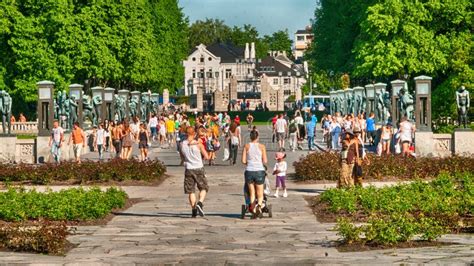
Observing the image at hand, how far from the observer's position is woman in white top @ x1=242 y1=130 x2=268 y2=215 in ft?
78.9

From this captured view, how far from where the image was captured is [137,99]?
3428 inches

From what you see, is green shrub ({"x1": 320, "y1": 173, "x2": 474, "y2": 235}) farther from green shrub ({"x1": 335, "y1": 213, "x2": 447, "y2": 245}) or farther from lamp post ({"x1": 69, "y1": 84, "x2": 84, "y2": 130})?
lamp post ({"x1": 69, "y1": 84, "x2": 84, "y2": 130})

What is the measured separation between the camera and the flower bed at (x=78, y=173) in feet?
113

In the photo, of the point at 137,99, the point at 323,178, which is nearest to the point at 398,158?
the point at 323,178

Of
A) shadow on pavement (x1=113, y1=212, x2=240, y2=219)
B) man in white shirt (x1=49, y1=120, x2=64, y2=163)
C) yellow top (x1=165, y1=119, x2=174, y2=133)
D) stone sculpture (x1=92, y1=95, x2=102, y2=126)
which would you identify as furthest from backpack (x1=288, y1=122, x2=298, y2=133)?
shadow on pavement (x1=113, y1=212, x2=240, y2=219)

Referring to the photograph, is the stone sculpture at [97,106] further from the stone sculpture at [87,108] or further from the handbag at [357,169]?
the handbag at [357,169]

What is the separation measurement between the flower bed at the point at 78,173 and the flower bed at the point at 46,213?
762cm

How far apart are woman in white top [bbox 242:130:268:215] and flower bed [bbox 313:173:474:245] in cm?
132

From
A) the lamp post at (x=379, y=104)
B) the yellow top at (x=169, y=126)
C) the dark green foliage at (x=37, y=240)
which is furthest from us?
the yellow top at (x=169, y=126)

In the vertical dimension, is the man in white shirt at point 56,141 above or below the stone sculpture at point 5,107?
below

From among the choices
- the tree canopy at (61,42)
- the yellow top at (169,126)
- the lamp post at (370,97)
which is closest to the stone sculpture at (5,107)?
the yellow top at (169,126)

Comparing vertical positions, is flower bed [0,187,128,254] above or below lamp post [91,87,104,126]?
below

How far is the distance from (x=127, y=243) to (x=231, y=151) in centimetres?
2566

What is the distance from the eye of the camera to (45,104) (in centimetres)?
4747
